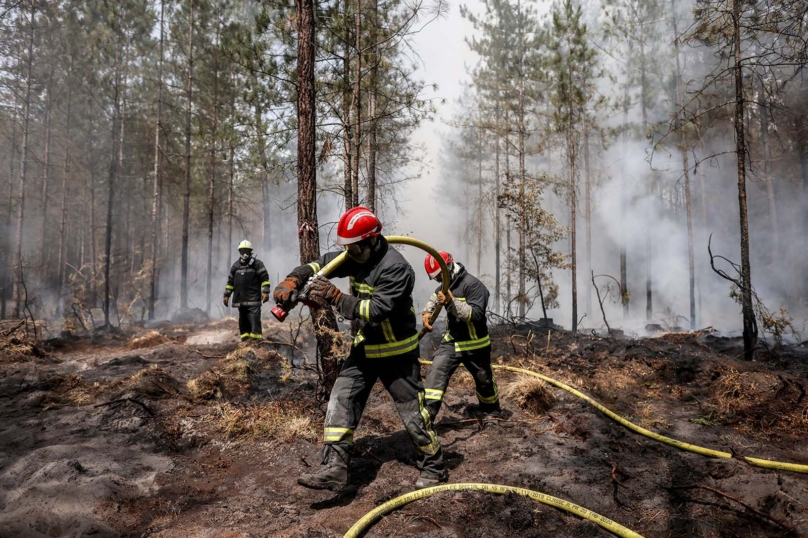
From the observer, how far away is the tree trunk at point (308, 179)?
536cm

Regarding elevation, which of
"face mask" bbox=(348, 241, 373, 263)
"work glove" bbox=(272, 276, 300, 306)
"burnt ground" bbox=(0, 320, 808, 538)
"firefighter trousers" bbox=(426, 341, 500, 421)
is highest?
"face mask" bbox=(348, 241, 373, 263)

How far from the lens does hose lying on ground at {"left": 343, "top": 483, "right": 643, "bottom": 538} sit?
285 centimetres

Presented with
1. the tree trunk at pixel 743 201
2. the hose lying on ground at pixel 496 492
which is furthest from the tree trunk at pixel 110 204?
the tree trunk at pixel 743 201

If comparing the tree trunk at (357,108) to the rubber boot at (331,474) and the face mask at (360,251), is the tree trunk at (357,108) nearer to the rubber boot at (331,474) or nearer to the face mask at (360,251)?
the face mask at (360,251)

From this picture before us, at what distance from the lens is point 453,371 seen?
17.1 ft

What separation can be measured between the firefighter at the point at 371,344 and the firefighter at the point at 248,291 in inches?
202

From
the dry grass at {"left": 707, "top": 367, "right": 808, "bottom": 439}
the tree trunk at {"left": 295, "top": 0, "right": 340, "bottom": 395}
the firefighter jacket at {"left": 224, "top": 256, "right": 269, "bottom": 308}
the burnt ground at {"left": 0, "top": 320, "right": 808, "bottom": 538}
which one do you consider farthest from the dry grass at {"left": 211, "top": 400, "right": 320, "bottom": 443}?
the dry grass at {"left": 707, "top": 367, "right": 808, "bottom": 439}

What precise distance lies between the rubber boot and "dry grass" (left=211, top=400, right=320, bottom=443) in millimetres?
1235

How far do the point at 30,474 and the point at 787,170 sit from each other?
30.4 m

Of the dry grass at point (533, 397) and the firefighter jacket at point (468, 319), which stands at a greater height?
the firefighter jacket at point (468, 319)

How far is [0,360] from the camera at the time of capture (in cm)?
772

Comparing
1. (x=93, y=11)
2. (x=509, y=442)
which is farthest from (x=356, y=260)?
(x=93, y=11)

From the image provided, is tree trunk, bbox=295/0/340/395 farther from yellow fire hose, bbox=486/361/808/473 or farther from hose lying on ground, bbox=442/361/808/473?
hose lying on ground, bbox=442/361/808/473

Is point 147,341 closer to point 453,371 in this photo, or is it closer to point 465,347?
point 453,371
